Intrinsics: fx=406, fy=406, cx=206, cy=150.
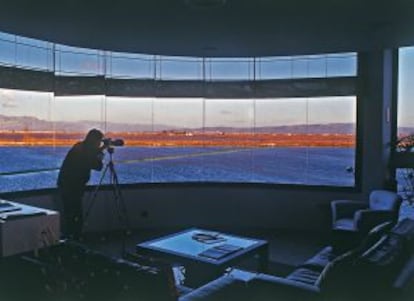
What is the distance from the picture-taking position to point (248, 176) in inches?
258

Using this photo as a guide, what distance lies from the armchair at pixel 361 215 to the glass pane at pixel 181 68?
3024mm

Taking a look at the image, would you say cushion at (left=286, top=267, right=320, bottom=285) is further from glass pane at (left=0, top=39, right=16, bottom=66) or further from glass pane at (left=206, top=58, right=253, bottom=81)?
glass pane at (left=0, top=39, right=16, bottom=66)

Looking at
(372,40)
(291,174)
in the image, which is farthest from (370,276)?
(291,174)

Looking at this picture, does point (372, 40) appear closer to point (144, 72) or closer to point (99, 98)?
point (144, 72)

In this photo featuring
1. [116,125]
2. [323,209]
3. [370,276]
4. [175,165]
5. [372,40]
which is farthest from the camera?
[175,165]

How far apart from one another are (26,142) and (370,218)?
4.49 meters

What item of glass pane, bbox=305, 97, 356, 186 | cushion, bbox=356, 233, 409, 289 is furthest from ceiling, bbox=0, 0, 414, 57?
cushion, bbox=356, 233, 409, 289

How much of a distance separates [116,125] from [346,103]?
3541 mm

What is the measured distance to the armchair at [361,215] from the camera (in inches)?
171

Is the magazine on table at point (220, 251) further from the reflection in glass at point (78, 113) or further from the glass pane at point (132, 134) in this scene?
the reflection in glass at point (78, 113)

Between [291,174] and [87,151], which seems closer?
[87,151]

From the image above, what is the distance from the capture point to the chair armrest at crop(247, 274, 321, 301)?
244 cm

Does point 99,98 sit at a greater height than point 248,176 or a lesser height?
greater

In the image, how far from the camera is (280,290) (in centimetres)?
251
